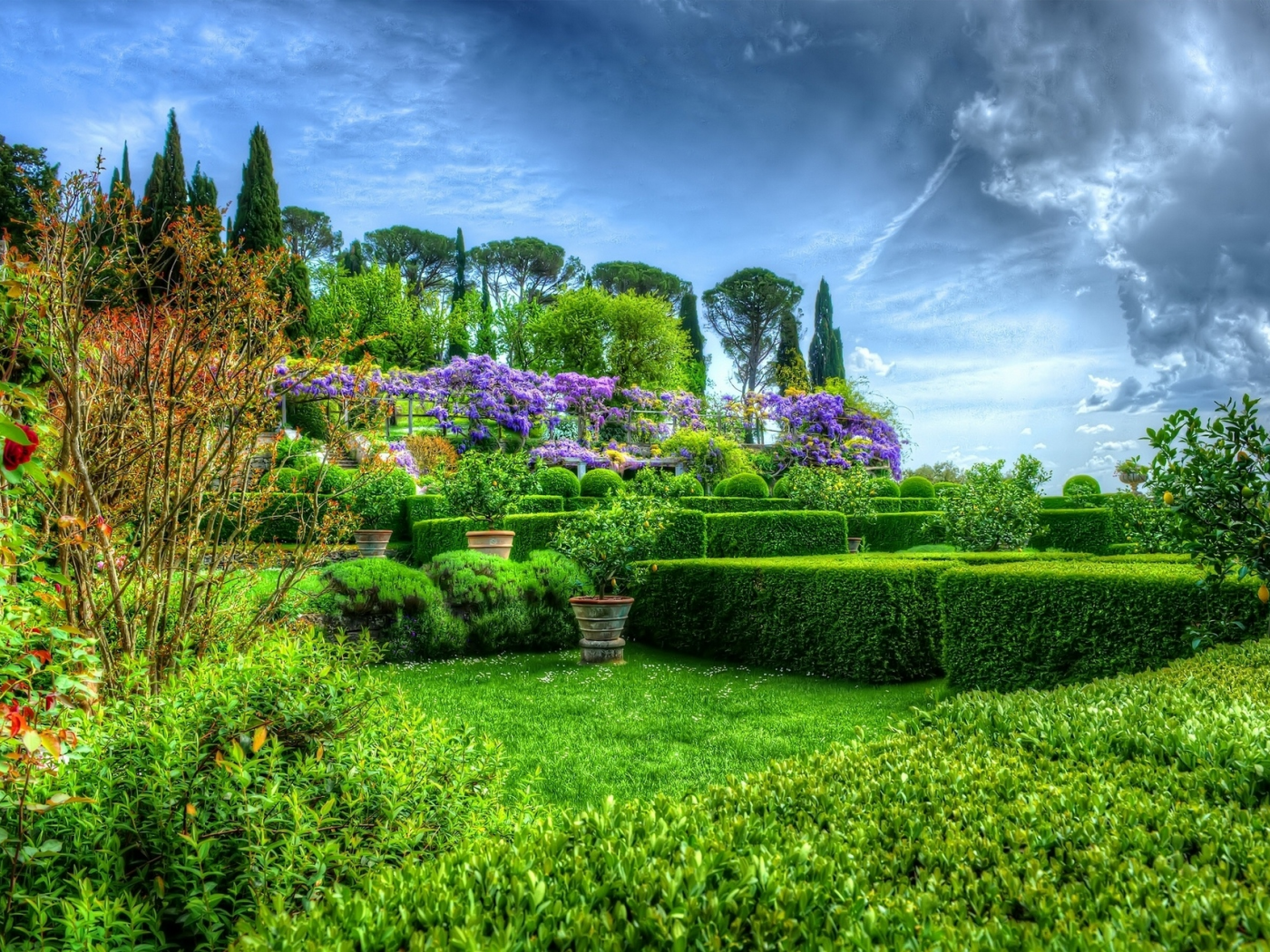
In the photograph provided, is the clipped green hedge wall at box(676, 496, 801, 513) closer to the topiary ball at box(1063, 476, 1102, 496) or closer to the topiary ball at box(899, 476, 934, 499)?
the topiary ball at box(899, 476, 934, 499)

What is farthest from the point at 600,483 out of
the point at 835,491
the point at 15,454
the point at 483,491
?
the point at 15,454

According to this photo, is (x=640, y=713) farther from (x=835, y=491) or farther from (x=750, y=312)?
(x=750, y=312)

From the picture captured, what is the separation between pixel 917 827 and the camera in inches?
80.5

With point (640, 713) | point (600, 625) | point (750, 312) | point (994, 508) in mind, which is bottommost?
point (640, 713)

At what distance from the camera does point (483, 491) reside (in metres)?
13.5

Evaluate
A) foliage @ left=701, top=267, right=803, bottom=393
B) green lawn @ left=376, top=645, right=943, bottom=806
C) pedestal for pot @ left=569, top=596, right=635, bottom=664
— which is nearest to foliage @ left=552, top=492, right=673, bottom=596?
pedestal for pot @ left=569, top=596, right=635, bottom=664

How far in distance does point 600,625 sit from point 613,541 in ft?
3.33

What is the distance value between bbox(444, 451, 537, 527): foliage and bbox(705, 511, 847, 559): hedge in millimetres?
3767

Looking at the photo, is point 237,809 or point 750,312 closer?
point 237,809

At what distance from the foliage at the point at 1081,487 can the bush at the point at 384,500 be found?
17.6 metres

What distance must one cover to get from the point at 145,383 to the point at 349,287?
39.0 meters

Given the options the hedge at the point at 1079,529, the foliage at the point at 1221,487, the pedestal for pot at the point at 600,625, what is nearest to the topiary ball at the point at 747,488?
the hedge at the point at 1079,529

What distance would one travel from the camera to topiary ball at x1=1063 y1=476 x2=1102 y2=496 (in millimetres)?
19906

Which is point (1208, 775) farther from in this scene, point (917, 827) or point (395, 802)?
point (395, 802)
